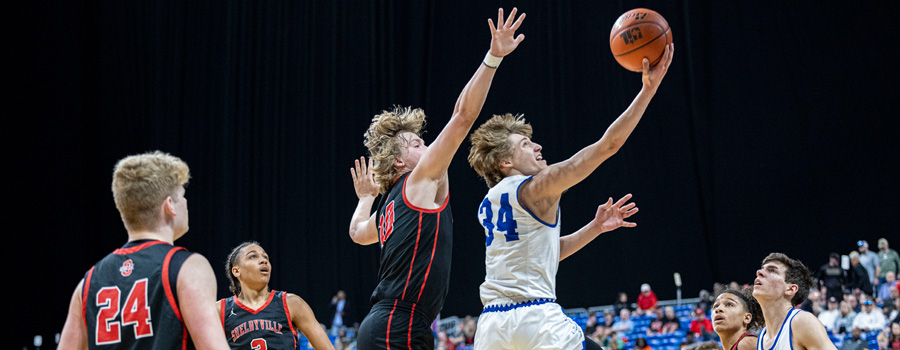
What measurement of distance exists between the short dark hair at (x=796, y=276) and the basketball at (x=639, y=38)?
1.74 m

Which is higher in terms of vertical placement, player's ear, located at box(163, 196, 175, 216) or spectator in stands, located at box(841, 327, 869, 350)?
player's ear, located at box(163, 196, 175, 216)

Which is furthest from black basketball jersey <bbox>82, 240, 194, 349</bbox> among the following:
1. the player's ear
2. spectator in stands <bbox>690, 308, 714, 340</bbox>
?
spectator in stands <bbox>690, 308, 714, 340</bbox>

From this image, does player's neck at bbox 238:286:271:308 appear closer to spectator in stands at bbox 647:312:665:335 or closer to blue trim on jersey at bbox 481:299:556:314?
blue trim on jersey at bbox 481:299:556:314

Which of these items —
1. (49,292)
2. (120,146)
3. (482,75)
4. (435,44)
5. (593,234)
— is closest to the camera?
(482,75)

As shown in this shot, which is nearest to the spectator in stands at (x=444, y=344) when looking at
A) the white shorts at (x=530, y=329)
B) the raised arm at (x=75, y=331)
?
the white shorts at (x=530, y=329)

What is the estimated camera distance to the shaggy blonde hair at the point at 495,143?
192 inches

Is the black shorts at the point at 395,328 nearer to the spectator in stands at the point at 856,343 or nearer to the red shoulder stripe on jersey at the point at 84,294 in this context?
the red shoulder stripe on jersey at the point at 84,294

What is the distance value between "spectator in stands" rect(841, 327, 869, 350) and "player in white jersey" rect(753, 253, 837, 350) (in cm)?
891

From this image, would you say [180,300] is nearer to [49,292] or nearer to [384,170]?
[384,170]

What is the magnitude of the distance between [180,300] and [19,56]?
21.5 m

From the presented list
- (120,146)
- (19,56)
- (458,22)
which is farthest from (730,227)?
(19,56)

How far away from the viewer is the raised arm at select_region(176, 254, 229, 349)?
3.01 meters

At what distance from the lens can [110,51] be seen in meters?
24.0

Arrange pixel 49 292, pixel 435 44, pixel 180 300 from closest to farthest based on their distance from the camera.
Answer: pixel 180 300
pixel 49 292
pixel 435 44
